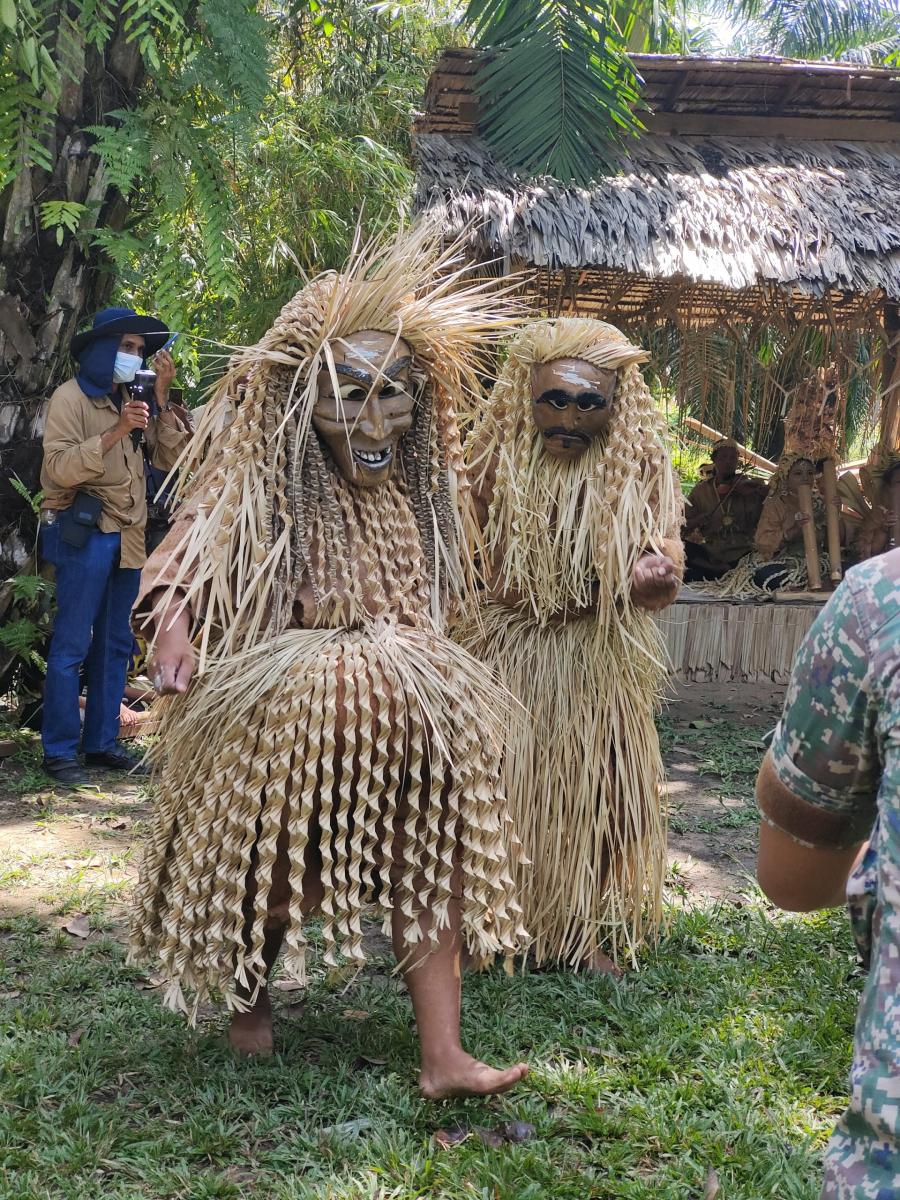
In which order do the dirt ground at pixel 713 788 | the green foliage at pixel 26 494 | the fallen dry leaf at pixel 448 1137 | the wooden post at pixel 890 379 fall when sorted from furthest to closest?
the wooden post at pixel 890 379, the green foliage at pixel 26 494, the dirt ground at pixel 713 788, the fallen dry leaf at pixel 448 1137

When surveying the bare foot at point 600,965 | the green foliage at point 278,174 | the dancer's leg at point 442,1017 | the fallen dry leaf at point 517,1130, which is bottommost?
the fallen dry leaf at point 517,1130

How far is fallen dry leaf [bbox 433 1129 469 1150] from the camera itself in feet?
7.98

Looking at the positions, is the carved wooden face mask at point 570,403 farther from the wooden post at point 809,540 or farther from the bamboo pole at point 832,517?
the bamboo pole at point 832,517

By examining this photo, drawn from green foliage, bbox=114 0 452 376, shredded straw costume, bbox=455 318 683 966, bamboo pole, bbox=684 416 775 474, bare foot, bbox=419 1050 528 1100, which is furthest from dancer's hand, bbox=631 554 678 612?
bamboo pole, bbox=684 416 775 474

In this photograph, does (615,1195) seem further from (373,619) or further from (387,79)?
(387,79)

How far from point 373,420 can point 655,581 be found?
0.87 meters

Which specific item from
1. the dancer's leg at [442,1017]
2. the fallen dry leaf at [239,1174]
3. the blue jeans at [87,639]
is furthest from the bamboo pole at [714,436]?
the fallen dry leaf at [239,1174]

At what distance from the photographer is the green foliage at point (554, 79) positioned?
596 centimetres

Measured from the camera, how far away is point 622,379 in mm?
3314

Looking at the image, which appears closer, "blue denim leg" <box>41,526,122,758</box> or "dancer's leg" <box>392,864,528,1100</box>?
"dancer's leg" <box>392,864,528,1100</box>

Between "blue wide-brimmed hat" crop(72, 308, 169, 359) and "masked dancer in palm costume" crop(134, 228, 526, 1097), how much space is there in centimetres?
248

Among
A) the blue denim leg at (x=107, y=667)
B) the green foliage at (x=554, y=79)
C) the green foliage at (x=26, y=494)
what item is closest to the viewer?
the blue denim leg at (x=107, y=667)

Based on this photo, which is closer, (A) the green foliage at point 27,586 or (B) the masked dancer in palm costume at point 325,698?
(B) the masked dancer in palm costume at point 325,698

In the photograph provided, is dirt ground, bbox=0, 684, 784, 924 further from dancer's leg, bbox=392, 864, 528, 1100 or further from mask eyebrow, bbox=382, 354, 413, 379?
mask eyebrow, bbox=382, 354, 413, 379
